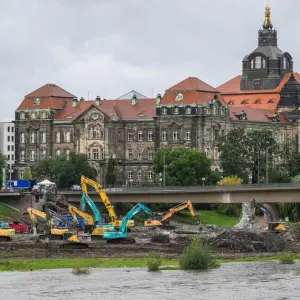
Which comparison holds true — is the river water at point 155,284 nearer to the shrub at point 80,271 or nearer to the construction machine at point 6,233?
the shrub at point 80,271

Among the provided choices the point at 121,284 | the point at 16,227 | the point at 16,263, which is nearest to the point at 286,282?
the point at 121,284

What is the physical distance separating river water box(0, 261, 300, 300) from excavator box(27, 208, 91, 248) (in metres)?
28.2

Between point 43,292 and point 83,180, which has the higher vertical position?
point 83,180

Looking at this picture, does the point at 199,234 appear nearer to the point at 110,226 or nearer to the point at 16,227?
the point at 110,226

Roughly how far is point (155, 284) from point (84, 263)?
20.1 meters

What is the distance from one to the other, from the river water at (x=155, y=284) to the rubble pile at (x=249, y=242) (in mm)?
21003

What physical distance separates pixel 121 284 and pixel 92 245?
44462 millimetres

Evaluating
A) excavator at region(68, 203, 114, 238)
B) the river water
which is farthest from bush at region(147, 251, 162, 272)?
excavator at region(68, 203, 114, 238)

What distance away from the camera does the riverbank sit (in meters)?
130

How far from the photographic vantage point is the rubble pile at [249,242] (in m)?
151

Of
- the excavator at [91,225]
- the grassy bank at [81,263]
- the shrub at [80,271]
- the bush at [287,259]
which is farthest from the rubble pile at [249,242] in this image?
the shrub at [80,271]

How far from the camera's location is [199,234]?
183 metres

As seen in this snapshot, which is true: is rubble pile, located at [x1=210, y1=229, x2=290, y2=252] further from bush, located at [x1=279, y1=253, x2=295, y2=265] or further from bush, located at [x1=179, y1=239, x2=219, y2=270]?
bush, located at [x1=179, y1=239, x2=219, y2=270]

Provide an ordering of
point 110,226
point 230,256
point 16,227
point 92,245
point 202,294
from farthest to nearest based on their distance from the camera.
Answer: point 16,227
point 110,226
point 92,245
point 230,256
point 202,294
